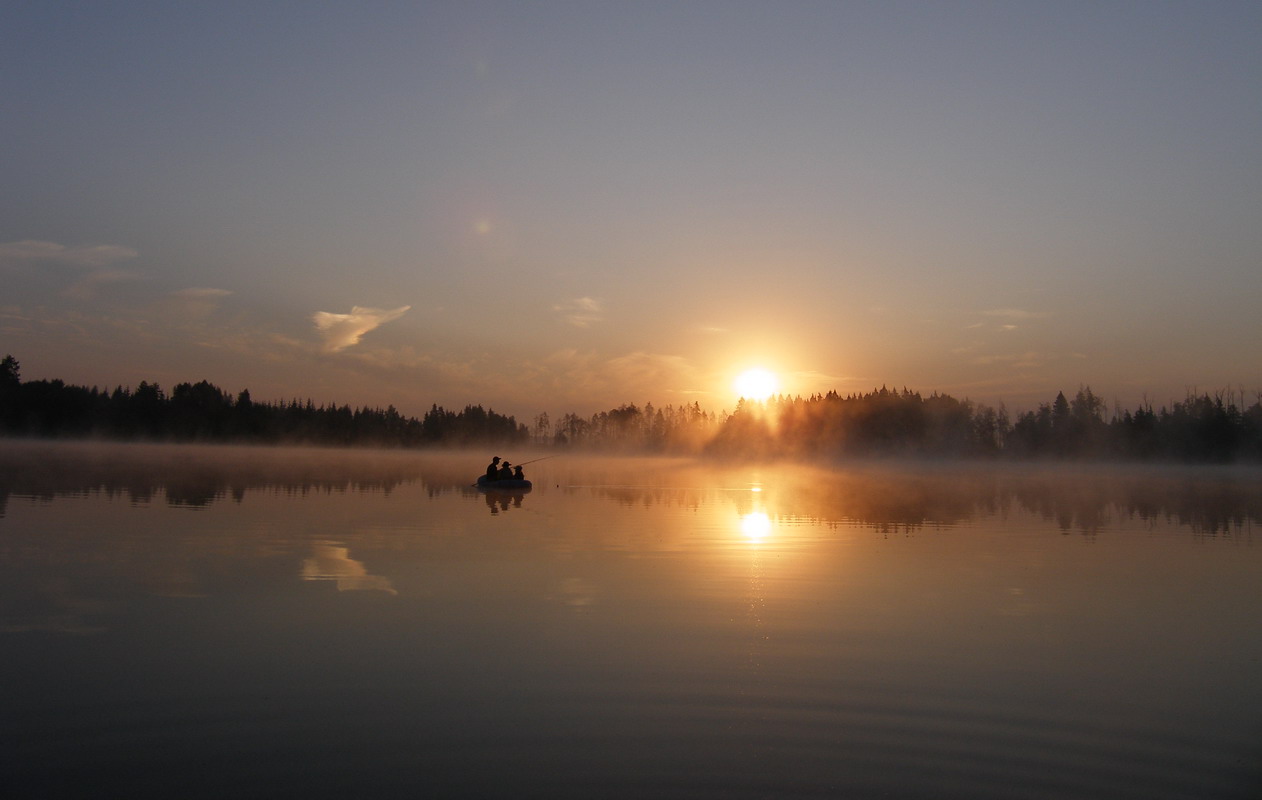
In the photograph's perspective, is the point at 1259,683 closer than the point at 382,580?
Yes

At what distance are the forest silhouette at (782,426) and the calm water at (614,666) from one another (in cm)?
10061

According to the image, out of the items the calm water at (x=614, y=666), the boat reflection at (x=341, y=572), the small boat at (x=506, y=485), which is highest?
the small boat at (x=506, y=485)

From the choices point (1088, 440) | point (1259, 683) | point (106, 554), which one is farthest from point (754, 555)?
point (1088, 440)

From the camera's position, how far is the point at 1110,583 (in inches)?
551

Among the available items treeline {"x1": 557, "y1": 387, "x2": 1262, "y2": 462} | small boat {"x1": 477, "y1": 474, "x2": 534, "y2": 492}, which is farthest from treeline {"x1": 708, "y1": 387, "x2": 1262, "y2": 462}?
small boat {"x1": 477, "y1": 474, "x2": 534, "y2": 492}

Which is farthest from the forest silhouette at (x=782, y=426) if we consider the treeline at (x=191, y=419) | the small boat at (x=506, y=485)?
the small boat at (x=506, y=485)

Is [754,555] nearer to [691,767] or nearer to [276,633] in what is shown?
[276,633]

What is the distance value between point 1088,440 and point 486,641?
402 ft

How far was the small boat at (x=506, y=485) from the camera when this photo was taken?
34.5 m

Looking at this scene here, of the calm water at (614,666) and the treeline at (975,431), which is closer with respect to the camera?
the calm water at (614,666)

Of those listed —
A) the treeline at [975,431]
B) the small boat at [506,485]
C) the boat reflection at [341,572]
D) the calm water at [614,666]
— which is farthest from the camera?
the treeline at [975,431]

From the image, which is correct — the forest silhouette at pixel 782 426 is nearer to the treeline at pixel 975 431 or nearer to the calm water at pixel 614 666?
the treeline at pixel 975 431

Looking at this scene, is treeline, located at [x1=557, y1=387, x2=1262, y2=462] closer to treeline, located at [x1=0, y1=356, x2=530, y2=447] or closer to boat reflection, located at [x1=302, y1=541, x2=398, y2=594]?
treeline, located at [x1=0, y1=356, x2=530, y2=447]

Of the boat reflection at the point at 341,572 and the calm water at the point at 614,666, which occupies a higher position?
the boat reflection at the point at 341,572
